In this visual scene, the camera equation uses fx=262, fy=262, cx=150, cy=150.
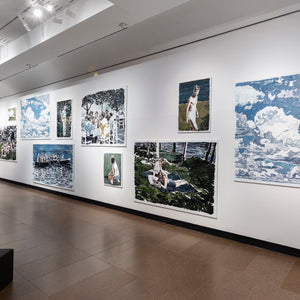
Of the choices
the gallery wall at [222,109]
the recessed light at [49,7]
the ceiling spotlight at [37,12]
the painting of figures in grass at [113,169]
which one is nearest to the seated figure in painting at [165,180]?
the gallery wall at [222,109]

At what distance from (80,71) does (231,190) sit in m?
6.55

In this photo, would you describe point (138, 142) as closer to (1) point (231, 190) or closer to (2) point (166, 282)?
(1) point (231, 190)

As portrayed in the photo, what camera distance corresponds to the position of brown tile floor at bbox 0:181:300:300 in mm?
3641

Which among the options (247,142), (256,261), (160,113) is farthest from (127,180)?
(256,261)

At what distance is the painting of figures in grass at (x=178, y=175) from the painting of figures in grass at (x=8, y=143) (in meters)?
8.38

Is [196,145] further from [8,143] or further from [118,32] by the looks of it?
[8,143]

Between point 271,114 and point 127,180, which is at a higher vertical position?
point 271,114

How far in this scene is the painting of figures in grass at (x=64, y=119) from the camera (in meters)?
9.84

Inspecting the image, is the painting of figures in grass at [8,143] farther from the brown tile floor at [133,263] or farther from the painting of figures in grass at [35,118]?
the brown tile floor at [133,263]

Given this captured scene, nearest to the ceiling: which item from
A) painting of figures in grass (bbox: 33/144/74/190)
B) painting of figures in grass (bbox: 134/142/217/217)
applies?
painting of figures in grass (bbox: 134/142/217/217)

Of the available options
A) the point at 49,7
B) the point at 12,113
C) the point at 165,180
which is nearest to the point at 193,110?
the point at 165,180

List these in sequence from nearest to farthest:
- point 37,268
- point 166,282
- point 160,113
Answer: point 166,282 → point 37,268 → point 160,113

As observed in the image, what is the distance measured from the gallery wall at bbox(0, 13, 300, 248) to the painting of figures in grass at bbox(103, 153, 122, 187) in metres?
0.17

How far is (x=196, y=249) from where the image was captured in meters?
5.18
